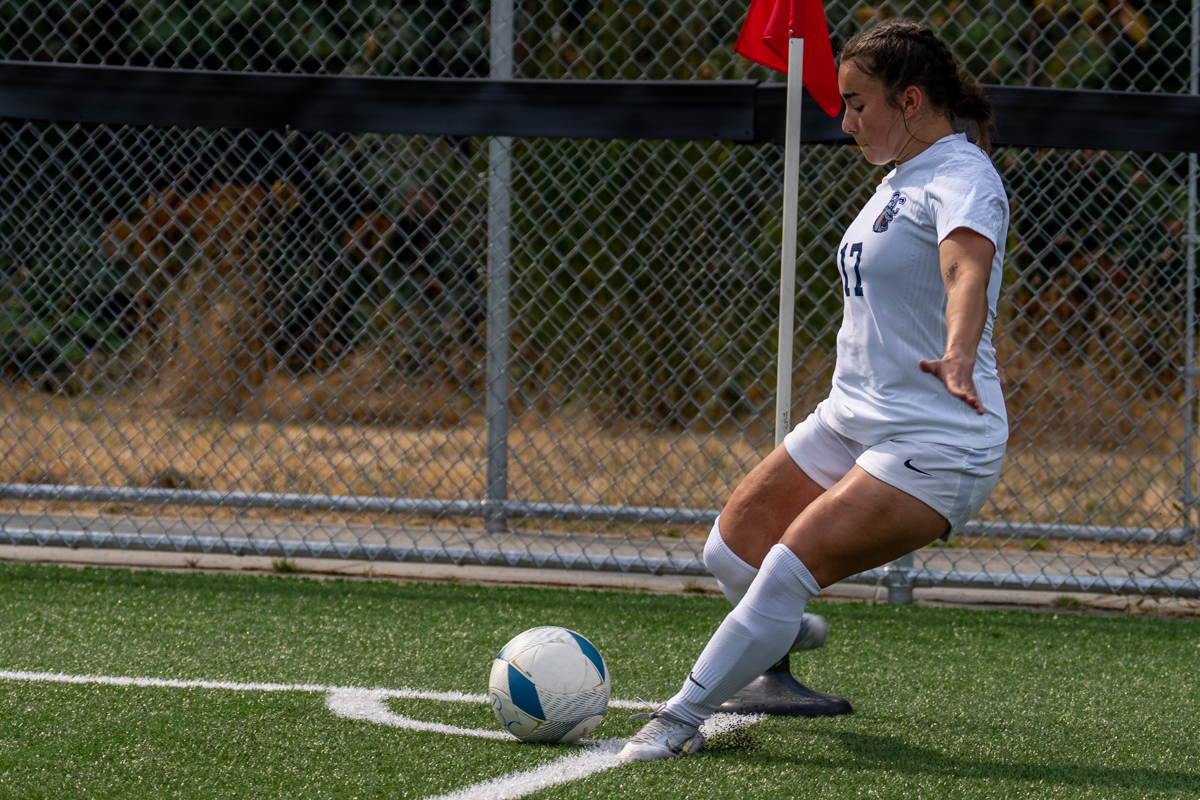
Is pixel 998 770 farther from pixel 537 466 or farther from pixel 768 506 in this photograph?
pixel 537 466

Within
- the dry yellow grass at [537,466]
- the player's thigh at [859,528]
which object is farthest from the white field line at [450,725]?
the dry yellow grass at [537,466]

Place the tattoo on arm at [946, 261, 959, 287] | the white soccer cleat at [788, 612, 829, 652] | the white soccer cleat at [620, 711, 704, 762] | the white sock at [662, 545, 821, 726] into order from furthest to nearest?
the white soccer cleat at [788, 612, 829, 652]
the white soccer cleat at [620, 711, 704, 762]
the white sock at [662, 545, 821, 726]
the tattoo on arm at [946, 261, 959, 287]

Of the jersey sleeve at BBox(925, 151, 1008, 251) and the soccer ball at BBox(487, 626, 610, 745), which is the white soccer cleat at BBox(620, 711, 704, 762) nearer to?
Answer: the soccer ball at BBox(487, 626, 610, 745)

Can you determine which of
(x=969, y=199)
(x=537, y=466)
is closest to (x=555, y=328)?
(x=537, y=466)

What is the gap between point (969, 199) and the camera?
244 centimetres

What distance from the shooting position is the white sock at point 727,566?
9.98 feet

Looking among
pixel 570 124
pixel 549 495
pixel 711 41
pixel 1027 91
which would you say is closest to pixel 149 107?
pixel 570 124

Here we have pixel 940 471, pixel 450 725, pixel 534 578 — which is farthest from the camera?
pixel 534 578

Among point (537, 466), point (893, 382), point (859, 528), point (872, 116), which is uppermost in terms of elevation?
point (872, 116)

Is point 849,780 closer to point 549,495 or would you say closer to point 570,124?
point 570,124

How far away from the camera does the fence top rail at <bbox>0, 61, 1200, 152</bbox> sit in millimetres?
4289

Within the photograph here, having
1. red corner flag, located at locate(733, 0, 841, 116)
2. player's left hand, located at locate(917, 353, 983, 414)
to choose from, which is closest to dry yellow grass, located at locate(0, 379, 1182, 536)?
red corner flag, located at locate(733, 0, 841, 116)

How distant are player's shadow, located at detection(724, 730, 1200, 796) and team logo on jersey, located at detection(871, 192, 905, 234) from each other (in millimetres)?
1303

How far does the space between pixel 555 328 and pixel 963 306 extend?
430 cm
